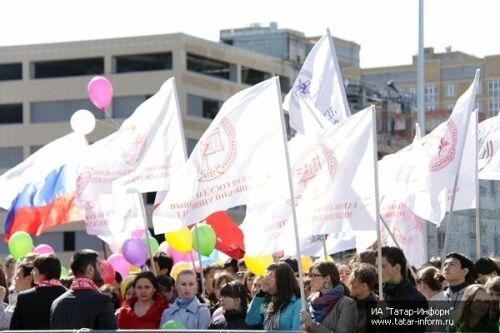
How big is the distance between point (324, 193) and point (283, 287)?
1.21m

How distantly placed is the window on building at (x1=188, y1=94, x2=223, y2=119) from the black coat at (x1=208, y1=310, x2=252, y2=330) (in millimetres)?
64662

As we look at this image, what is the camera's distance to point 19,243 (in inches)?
762

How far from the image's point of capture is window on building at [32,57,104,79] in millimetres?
77625

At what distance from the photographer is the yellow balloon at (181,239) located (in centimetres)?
1845

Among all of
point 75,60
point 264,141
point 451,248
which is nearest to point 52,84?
point 75,60

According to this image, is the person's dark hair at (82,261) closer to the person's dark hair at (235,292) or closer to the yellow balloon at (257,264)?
the person's dark hair at (235,292)

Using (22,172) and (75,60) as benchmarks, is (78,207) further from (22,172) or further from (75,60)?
(75,60)

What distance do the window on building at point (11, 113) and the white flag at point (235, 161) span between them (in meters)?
66.8

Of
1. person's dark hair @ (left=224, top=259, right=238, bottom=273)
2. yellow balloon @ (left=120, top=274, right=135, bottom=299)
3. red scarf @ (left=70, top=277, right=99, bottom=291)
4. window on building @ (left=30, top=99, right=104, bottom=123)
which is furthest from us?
window on building @ (left=30, top=99, right=104, bottom=123)

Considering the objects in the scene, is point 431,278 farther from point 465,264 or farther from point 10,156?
point 10,156

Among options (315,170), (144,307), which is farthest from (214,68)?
(144,307)

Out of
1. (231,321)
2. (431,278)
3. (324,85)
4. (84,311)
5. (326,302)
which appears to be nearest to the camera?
(84,311)

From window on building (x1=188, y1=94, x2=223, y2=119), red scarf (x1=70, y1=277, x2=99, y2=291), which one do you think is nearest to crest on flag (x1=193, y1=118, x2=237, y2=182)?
red scarf (x1=70, y1=277, x2=99, y2=291)

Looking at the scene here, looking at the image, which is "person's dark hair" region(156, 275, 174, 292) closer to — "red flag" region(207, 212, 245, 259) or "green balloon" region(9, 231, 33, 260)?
"red flag" region(207, 212, 245, 259)
